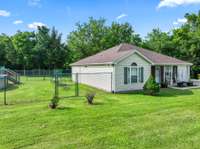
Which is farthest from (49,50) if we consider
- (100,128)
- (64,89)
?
(100,128)

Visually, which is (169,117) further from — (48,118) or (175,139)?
→ (48,118)

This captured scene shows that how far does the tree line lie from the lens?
4178cm

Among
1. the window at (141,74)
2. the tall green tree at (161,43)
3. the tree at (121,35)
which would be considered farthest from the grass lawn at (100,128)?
the tree at (121,35)

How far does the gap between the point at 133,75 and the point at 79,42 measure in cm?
2701

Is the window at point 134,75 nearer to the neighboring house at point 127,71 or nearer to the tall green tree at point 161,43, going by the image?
the neighboring house at point 127,71

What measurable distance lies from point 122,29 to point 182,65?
23620 millimetres

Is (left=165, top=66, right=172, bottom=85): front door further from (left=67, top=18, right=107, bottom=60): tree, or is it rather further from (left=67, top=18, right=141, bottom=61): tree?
(left=67, top=18, right=107, bottom=60): tree

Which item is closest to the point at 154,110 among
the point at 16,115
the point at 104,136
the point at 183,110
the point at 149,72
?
the point at 183,110

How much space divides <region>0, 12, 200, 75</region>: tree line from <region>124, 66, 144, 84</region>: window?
20447mm

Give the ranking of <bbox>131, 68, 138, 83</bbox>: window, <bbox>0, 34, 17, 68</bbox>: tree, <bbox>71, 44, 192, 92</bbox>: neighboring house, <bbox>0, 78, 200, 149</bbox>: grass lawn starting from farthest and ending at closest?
<bbox>0, 34, 17, 68</bbox>: tree, <bbox>131, 68, 138, 83</bbox>: window, <bbox>71, 44, 192, 92</bbox>: neighboring house, <bbox>0, 78, 200, 149</bbox>: grass lawn

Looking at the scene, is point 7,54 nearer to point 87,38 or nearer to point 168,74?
point 87,38

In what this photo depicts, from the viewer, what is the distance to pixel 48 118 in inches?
372

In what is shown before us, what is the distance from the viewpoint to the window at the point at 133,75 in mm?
20531

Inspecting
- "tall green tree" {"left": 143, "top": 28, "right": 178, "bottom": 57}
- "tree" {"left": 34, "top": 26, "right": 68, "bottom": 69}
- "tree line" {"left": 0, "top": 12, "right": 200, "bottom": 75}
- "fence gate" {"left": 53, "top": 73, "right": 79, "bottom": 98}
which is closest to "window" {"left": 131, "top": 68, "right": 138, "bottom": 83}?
"fence gate" {"left": 53, "top": 73, "right": 79, "bottom": 98}
